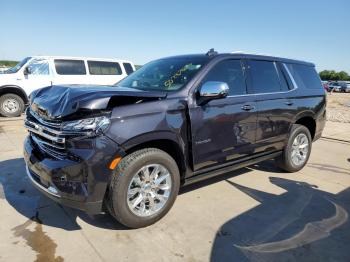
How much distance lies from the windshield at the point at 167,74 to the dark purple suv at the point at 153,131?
0.05 ft

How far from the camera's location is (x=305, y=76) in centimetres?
558

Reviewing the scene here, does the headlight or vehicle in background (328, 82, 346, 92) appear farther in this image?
vehicle in background (328, 82, 346, 92)

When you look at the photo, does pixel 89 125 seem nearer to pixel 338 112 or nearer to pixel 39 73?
pixel 39 73

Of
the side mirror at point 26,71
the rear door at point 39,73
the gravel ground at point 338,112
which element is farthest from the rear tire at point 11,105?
the gravel ground at point 338,112

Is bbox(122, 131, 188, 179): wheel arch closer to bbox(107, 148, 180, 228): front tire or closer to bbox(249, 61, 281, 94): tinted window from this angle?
bbox(107, 148, 180, 228): front tire

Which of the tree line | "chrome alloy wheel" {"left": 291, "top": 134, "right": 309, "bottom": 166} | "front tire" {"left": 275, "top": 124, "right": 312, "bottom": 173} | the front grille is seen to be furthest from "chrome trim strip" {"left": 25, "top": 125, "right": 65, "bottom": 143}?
the tree line

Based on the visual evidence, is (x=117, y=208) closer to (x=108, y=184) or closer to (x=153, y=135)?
(x=108, y=184)

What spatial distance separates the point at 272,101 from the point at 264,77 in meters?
0.37

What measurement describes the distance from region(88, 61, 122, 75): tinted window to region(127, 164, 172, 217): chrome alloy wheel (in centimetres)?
938

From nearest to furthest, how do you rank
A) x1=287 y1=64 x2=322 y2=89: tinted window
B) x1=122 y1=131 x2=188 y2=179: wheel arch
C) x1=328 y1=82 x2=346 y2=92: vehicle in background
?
x1=122 y1=131 x2=188 y2=179: wheel arch
x1=287 y1=64 x2=322 y2=89: tinted window
x1=328 y1=82 x2=346 y2=92: vehicle in background

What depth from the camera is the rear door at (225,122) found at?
3.67 m

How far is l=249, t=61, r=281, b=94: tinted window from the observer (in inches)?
177

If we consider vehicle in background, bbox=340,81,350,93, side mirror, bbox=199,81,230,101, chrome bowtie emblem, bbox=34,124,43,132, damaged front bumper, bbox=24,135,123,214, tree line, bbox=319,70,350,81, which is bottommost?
tree line, bbox=319,70,350,81

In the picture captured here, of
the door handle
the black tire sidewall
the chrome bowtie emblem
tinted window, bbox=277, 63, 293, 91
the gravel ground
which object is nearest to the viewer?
the chrome bowtie emblem
